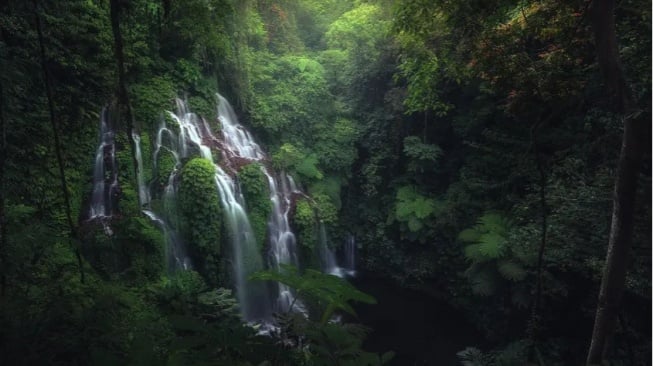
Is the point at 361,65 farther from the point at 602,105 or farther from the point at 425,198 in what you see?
the point at 602,105

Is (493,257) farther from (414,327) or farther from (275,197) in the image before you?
(275,197)

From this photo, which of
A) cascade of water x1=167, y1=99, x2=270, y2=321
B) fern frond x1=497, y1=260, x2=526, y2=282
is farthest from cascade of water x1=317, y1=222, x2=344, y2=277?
fern frond x1=497, y1=260, x2=526, y2=282

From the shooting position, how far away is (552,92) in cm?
477

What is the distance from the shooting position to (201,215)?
10047 millimetres

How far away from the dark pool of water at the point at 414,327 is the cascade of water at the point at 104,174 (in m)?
7.02

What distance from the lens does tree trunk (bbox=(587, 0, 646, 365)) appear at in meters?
3.59

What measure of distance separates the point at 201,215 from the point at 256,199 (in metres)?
1.92

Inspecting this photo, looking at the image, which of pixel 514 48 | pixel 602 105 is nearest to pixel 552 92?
pixel 514 48

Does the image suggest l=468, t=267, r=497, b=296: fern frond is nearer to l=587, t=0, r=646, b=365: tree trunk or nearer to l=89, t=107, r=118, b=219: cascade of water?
l=587, t=0, r=646, b=365: tree trunk

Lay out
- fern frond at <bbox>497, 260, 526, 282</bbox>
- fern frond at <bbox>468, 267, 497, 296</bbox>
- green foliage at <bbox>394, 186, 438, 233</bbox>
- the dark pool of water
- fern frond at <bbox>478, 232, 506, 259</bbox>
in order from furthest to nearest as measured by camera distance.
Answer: green foliage at <bbox>394, 186, 438, 233</bbox> → the dark pool of water → fern frond at <bbox>468, 267, 497, 296</bbox> → fern frond at <bbox>478, 232, 506, 259</bbox> → fern frond at <bbox>497, 260, 526, 282</bbox>

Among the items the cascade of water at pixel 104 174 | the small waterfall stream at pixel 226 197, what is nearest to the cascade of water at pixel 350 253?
the small waterfall stream at pixel 226 197

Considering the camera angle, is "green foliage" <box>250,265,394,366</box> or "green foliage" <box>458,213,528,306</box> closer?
"green foliage" <box>250,265,394,366</box>

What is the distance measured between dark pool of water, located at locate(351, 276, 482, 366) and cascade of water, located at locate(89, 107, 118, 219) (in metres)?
7.02

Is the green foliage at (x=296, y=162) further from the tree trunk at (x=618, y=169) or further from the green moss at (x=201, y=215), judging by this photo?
the tree trunk at (x=618, y=169)
